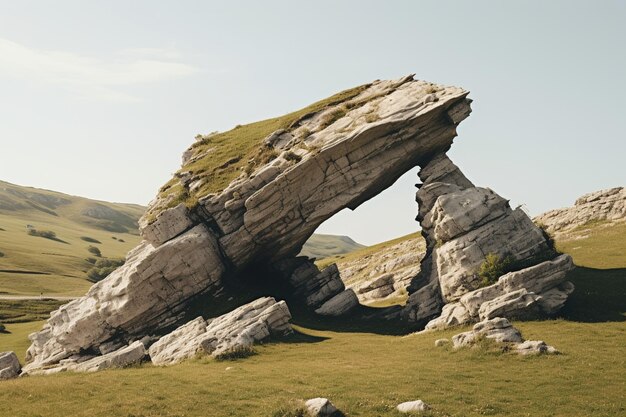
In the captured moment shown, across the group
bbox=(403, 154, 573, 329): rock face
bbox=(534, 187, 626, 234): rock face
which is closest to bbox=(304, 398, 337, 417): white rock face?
bbox=(403, 154, 573, 329): rock face

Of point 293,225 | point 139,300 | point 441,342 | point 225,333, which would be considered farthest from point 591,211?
point 139,300

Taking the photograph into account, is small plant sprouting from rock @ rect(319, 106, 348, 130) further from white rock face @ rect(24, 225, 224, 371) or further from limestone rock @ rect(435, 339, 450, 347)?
limestone rock @ rect(435, 339, 450, 347)

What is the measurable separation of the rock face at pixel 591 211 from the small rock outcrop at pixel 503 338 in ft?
163

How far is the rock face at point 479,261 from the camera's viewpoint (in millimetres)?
48875

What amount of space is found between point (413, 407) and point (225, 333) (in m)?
23.7

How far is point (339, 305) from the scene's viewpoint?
65.2m

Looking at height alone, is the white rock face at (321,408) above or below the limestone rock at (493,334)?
above

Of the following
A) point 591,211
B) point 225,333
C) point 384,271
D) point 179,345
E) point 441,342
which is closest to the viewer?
point 441,342

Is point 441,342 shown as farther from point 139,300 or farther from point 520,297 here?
point 139,300

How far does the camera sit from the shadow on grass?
48.5 metres

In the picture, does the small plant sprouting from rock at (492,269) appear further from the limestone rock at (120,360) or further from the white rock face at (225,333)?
the limestone rock at (120,360)

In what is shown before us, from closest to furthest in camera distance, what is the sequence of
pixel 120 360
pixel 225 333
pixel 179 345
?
pixel 120 360
pixel 225 333
pixel 179 345

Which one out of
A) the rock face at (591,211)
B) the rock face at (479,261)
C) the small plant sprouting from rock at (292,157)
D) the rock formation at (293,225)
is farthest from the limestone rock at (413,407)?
the rock face at (591,211)

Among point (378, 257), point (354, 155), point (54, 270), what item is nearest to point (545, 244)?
point (354, 155)
